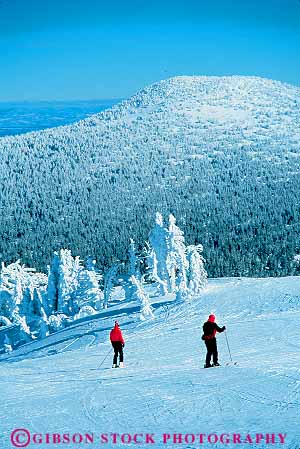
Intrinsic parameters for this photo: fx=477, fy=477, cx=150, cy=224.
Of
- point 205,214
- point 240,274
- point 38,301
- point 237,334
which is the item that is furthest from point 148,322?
point 205,214

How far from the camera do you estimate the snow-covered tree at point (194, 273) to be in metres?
43.7

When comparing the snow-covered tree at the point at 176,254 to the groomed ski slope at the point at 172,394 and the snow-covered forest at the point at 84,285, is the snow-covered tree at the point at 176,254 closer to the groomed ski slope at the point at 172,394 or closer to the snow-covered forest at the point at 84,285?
the snow-covered forest at the point at 84,285

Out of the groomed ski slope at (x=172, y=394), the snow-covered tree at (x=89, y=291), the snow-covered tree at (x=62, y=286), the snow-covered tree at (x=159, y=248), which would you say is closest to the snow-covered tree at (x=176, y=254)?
the snow-covered tree at (x=159, y=248)

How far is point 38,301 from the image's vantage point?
59125 millimetres

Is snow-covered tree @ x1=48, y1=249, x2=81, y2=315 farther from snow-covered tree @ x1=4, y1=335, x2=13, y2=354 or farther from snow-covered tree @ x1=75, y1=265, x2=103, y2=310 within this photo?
snow-covered tree @ x1=4, y1=335, x2=13, y2=354

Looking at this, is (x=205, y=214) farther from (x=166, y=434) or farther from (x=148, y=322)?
(x=166, y=434)

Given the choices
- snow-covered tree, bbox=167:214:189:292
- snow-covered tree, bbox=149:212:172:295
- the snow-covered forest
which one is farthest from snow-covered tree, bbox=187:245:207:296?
snow-covered tree, bbox=149:212:172:295

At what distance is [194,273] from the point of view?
1741 inches

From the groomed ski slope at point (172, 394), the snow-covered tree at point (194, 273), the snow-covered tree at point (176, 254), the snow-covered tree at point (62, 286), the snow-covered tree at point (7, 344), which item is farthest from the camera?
the snow-covered tree at point (62, 286)

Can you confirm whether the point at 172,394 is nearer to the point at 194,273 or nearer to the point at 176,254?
the point at 194,273

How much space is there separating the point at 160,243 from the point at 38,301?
20445 mm

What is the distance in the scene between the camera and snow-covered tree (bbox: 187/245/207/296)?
43.7 metres

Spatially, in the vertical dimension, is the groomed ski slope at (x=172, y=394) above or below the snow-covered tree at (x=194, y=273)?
below

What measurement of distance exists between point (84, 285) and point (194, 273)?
15.9 meters
